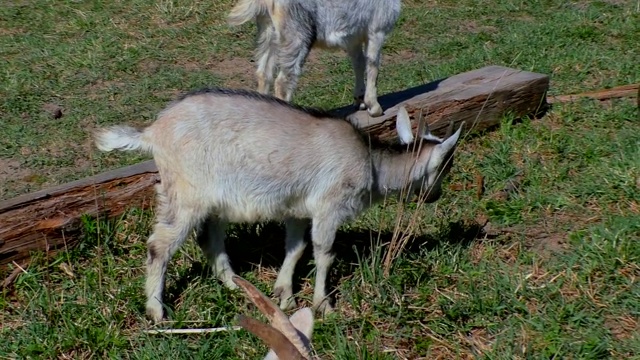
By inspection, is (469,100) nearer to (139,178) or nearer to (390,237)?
(390,237)

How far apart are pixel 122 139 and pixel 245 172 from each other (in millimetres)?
661

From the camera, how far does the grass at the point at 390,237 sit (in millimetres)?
4230

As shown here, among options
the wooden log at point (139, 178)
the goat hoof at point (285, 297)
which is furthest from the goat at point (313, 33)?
the goat hoof at point (285, 297)

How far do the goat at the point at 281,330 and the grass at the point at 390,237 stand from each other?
96 centimetres

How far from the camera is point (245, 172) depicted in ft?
14.7

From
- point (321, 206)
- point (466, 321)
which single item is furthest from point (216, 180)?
point (466, 321)

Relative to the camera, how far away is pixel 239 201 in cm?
450

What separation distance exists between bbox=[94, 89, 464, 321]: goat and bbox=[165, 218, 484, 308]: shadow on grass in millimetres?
211

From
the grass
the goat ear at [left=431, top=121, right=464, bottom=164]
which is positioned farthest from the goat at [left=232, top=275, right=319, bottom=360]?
the goat ear at [left=431, top=121, right=464, bottom=164]

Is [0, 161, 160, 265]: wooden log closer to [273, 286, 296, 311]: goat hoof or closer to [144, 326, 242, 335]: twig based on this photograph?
[144, 326, 242, 335]: twig

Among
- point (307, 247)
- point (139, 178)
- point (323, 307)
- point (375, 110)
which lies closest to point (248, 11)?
point (375, 110)

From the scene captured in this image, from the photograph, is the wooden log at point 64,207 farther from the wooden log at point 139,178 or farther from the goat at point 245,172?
the goat at point 245,172

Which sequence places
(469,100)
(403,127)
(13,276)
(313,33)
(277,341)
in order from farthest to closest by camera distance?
(469,100)
(313,33)
(403,127)
(13,276)
(277,341)

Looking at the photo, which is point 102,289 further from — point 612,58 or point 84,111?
point 612,58
